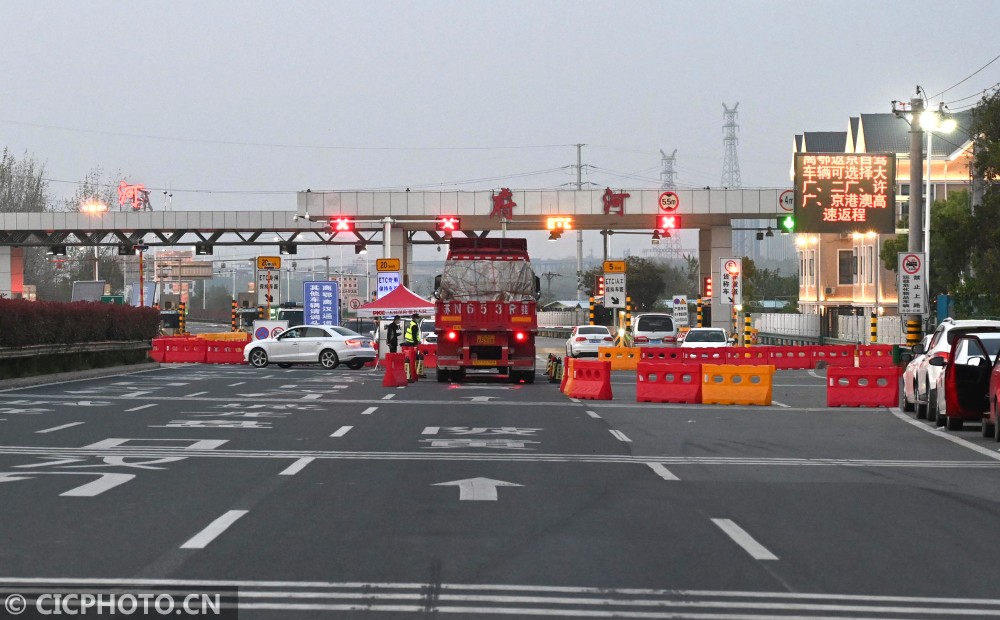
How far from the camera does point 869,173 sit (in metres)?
44.9

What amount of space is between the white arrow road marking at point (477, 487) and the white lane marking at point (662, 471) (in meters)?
1.81

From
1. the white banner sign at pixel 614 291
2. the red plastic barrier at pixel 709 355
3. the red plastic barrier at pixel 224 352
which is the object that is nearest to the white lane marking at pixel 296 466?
the red plastic barrier at pixel 709 355

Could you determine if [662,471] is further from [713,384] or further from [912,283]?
[912,283]

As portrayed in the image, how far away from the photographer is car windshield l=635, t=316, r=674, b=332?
56031 mm

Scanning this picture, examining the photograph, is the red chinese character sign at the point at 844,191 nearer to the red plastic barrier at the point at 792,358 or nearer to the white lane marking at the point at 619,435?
the red plastic barrier at the point at 792,358

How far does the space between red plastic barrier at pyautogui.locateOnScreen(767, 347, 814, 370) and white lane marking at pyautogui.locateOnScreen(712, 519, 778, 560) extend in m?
38.0

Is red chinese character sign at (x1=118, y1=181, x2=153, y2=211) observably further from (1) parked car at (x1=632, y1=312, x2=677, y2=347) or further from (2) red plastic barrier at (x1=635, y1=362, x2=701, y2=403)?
(2) red plastic barrier at (x1=635, y1=362, x2=701, y2=403)

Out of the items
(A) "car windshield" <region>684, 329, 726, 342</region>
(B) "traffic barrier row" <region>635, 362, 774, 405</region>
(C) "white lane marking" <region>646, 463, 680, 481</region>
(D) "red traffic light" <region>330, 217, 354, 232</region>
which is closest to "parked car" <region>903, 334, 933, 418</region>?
(B) "traffic barrier row" <region>635, 362, 774, 405</region>

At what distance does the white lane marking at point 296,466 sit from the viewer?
14.3 meters

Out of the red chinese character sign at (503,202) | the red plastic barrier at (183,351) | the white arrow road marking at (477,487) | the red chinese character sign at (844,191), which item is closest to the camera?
the white arrow road marking at (477,487)

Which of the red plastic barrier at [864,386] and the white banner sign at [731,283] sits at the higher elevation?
the white banner sign at [731,283]

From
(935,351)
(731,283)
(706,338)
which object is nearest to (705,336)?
(706,338)

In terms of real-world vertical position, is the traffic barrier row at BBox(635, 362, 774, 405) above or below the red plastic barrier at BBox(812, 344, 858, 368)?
above

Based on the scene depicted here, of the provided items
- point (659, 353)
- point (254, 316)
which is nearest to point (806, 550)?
point (659, 353)
